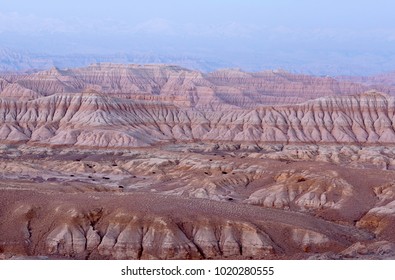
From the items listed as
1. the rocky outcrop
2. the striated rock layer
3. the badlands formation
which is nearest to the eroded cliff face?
the striated rock layer

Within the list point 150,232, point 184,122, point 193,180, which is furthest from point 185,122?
point 150,232

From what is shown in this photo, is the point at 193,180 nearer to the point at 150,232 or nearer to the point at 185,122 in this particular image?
the point at 150,232

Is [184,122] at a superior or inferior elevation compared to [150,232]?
inferior

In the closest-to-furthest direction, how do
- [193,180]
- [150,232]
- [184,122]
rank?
[150,232] → [193,180] → [184,122]

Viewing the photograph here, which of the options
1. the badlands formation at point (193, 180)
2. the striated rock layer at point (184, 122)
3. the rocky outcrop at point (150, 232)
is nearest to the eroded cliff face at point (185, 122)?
the striated rock layer at point (184, 122)

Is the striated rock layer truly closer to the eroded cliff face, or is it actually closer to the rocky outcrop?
the eroded cliff face

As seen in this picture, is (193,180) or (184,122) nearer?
(193,180)
